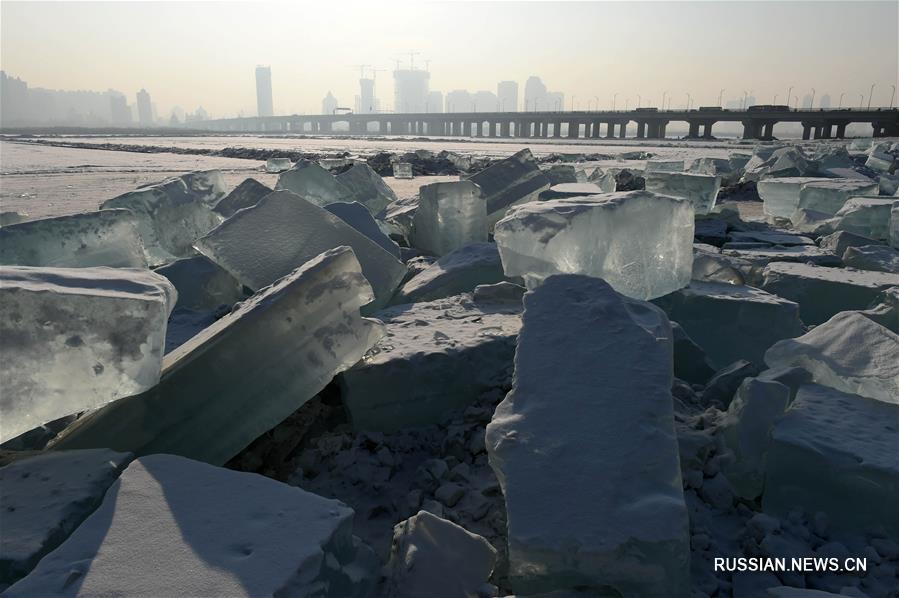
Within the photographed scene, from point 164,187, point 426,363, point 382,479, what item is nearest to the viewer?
point 382,479

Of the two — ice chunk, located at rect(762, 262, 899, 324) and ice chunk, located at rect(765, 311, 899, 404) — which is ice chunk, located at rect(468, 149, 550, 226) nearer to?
ice chunk, located at rect(762, 262, 899, 324)

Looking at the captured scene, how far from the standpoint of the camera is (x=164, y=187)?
13.9 ft

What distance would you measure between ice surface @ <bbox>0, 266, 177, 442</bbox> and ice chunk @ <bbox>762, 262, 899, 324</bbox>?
2822 millimetres

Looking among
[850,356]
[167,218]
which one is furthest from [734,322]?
[167,218]

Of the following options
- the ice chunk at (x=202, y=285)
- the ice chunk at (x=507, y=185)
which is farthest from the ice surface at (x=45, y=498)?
the ice chunk at (x=507, y=185)

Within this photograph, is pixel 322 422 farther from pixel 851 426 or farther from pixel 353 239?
pixel 851 426

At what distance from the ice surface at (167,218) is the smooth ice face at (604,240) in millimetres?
2578

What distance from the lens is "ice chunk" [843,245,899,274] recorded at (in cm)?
329

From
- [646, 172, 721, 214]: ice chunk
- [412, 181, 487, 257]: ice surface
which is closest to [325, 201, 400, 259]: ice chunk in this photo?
[412, 181, 487, 257]: ice surface

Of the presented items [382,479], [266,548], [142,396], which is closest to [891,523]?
[382,479]

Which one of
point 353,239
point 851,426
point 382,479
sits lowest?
point 382,479

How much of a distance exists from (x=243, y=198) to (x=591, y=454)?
356 cm

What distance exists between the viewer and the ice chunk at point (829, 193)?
5.70 meters

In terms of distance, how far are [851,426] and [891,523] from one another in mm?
271
